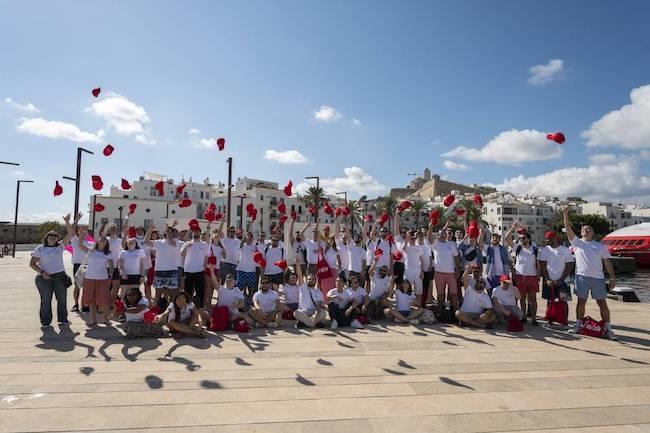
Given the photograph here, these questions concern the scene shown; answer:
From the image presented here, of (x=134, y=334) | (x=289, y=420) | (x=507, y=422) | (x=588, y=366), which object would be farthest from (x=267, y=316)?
(x=588, y=366)

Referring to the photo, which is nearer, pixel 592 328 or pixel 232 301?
pixel 592 328

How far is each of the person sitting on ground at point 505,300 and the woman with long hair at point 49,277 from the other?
8768 mm

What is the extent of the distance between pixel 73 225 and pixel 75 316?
203 cm

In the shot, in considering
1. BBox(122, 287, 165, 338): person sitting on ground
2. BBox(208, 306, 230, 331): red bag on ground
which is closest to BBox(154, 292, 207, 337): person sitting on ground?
BBox(122, 287, 165, 338): person sitting on ground

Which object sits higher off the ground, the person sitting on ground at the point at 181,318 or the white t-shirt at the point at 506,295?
the white t-shirt at the point at 506,295

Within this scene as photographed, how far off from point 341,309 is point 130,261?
466cm

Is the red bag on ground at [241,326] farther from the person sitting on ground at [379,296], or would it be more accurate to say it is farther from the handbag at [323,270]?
the handbag at [323,270]

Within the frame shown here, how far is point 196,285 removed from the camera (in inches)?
329

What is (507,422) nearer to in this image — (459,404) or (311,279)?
(459,404)

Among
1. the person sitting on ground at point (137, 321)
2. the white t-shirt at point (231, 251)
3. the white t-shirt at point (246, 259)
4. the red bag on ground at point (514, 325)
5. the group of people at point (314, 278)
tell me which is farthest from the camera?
the white t-shirt at point (231, 251)

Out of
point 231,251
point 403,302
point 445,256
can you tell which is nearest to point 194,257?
point 231,251

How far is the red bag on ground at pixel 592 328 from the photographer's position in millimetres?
7098

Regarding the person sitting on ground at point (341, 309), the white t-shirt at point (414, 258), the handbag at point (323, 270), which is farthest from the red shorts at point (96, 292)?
the white t-shirt at point (414, 258)

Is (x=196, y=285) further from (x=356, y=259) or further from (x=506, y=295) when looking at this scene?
(x=506, y=295)
